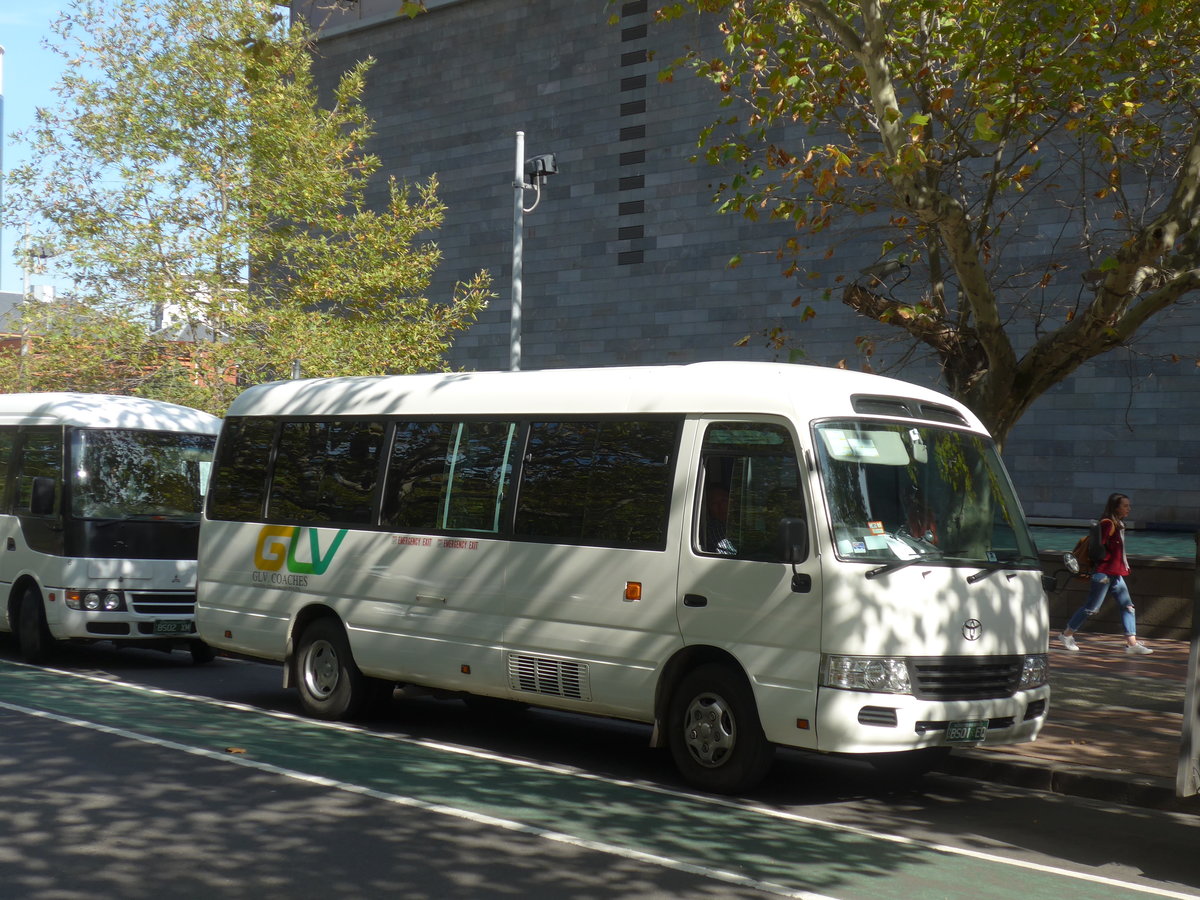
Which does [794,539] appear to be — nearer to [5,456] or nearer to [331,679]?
[331,679]

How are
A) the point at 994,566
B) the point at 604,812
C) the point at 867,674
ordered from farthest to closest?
the point at 994,566 < the point at 867,674 < the point at 604,812

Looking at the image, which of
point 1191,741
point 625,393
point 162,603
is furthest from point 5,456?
point 1191,741

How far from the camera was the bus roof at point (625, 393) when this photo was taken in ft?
26.7

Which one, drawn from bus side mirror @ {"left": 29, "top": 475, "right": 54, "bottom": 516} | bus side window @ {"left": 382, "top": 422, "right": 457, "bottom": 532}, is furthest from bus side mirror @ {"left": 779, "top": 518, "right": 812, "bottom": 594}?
bus side mirror @ {"left": 29, "top": 475, "right": 54, "bottom": 516}

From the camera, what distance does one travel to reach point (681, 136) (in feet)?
102

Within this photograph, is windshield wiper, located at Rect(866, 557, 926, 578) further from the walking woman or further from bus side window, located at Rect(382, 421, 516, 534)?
the walking woman

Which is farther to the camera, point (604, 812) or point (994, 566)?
point (994, 566)

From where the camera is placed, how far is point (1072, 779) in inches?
335

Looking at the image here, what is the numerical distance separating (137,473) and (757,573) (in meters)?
8.83

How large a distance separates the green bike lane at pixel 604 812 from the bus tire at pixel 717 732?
0.20m

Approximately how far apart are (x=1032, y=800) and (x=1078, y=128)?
682 centimetres

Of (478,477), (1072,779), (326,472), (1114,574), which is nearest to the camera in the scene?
(1072,779)

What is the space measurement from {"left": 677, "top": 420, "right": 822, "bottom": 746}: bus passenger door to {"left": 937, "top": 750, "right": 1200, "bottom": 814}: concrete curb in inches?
Answer: 77.3

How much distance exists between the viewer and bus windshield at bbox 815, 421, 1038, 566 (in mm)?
7770
